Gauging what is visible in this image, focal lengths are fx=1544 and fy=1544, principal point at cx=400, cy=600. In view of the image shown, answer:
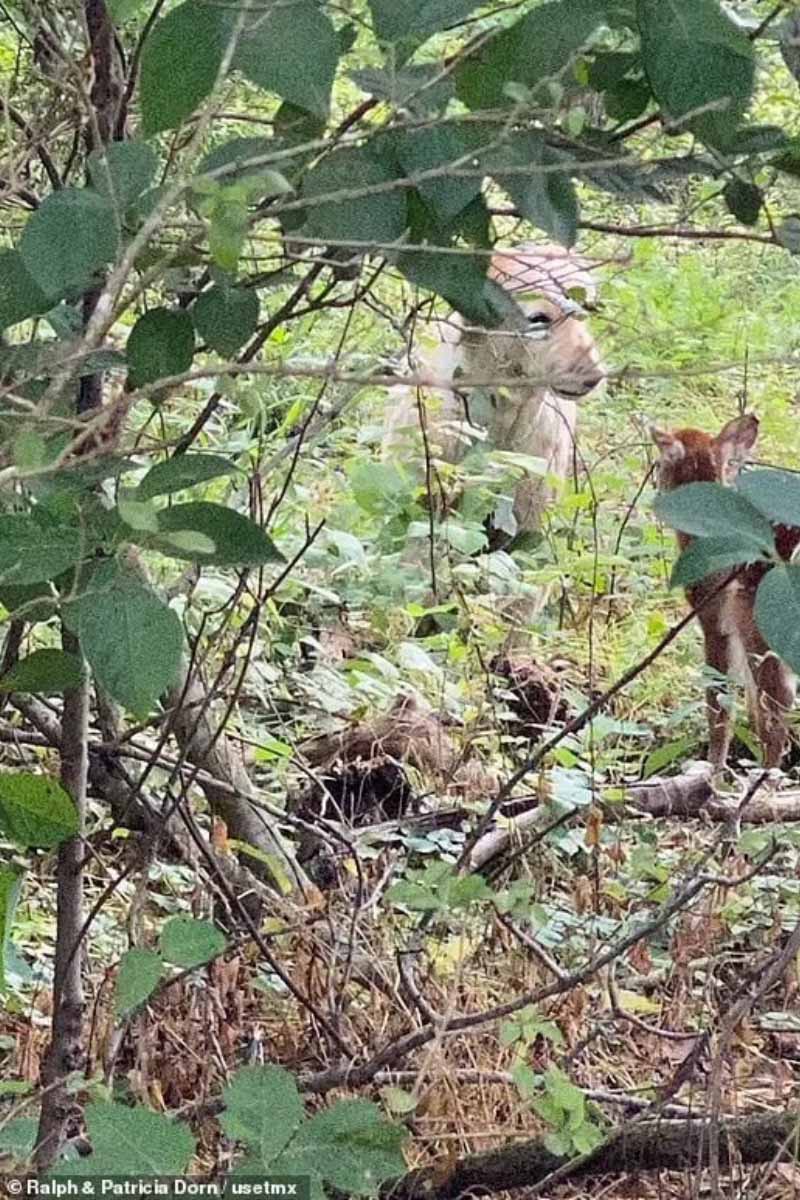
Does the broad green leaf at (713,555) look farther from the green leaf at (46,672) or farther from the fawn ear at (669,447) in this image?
the fawn ear at (669,447)

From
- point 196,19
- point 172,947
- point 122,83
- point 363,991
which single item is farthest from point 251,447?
point 196,19

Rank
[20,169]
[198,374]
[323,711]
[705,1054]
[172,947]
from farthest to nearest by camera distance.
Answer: [323,711], [705,1054], [20,169], [172,947], [198,374]

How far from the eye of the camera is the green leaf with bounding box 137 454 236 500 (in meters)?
0.87

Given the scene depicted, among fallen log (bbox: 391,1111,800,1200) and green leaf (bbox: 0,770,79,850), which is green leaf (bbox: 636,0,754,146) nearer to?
green leaf (bbox: 0,770,79,850)

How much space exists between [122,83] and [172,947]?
65 centimetres

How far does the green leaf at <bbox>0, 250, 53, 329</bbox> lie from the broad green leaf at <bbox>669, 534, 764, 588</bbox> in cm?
40

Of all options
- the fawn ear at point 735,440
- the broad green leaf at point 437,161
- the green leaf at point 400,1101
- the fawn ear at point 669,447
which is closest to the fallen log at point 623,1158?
the green leaf at point 400,1101

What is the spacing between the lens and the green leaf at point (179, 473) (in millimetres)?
869

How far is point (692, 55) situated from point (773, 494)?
268 mm

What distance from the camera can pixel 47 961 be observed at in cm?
205

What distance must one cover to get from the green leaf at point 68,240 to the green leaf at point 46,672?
28cm

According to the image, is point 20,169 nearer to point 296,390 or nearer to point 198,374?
point 198,374

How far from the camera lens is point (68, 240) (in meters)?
0.85

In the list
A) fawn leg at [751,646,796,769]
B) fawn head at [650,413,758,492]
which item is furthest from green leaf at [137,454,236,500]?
fawn head at [650,413,758,492]
